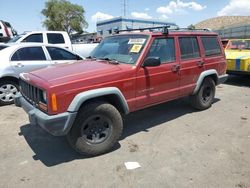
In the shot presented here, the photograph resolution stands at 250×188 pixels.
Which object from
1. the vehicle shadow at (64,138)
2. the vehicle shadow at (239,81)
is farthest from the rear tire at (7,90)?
the vehicle shadow at (239,81)

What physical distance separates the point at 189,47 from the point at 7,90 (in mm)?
4703

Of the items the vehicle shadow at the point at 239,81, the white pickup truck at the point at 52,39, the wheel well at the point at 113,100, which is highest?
the white pickup truck at the point at 52,39

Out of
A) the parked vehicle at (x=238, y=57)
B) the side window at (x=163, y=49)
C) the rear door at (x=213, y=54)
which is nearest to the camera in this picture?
the side window at (x=163, y=49)

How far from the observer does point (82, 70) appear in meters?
4.01

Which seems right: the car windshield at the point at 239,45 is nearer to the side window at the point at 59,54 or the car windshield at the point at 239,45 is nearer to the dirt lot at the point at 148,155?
the dirt lot at the point at 148,155

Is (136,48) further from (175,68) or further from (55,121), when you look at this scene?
(55,121)

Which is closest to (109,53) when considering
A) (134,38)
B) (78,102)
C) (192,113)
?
(134,38)

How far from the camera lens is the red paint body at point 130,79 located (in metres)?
3.58

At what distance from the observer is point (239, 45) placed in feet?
32.8

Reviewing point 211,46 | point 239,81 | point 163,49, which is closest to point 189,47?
point 163,49

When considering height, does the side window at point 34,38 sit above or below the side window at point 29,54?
above

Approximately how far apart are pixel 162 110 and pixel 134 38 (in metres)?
2.17

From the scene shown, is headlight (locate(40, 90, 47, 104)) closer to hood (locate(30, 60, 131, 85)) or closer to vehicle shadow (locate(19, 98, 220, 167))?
hood (locate(30, 60, 131, 85))

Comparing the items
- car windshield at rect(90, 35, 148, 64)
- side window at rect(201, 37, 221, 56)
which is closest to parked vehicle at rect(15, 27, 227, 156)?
car windshield at rect(90, 35, 148, 64)
